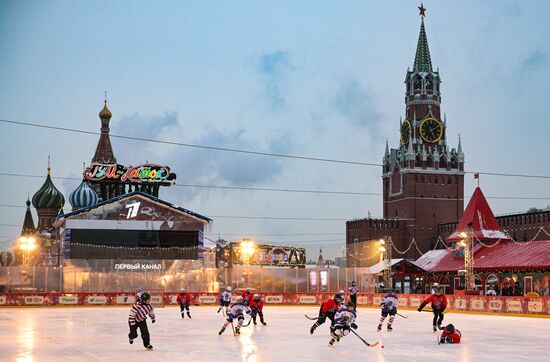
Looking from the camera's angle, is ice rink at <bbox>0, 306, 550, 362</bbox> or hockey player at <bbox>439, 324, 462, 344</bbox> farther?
hockey player at <bbox>439, 324, 462, 344</bbox>

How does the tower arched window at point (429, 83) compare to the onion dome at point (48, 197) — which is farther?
the onion dome at point (48, 197)

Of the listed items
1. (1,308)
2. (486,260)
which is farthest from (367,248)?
(1,308)

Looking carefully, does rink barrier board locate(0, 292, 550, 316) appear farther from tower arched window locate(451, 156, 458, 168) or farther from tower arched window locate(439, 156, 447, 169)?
tower arched window locate(451, 156, 458, 168)

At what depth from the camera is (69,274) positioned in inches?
2499

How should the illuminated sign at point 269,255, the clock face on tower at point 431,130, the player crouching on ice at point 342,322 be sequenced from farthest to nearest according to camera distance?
the clock face on tower at point 431,130, the illuminated sign at point 269,255, the player crouching on ice at point 342,322

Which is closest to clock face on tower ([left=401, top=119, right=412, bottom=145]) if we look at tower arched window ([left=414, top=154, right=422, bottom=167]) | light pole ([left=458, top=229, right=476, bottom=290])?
tower arched window ([left=414, top=154, right=422, bottom=167])

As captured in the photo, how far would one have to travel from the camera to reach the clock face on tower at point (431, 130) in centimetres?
14012

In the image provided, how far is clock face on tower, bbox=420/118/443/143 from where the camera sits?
140125mm

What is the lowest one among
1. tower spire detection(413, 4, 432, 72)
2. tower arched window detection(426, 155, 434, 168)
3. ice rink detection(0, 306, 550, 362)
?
ice rink detection(0, 306, 550, 362)

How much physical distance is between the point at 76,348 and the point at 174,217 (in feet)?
181

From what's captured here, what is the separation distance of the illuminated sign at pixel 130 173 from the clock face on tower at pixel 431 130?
67.2 metres

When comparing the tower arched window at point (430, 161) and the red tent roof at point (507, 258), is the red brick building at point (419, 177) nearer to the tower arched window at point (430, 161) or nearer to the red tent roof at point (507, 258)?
the tower arched window at point (430, 161)

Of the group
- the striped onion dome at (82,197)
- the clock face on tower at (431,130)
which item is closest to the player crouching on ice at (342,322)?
the striped onion dome at (82,197)

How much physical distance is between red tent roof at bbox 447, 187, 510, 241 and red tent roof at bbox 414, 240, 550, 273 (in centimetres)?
134
